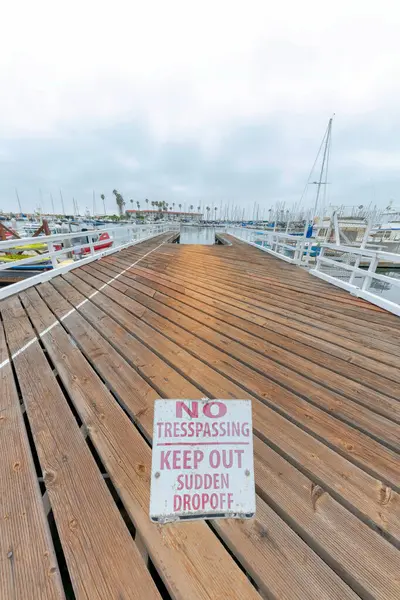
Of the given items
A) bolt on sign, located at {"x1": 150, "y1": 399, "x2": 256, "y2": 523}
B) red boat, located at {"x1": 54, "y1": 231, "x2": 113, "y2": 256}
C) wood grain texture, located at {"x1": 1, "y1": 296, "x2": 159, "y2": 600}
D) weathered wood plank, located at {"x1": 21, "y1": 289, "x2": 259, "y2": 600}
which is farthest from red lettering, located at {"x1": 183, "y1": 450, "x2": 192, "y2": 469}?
red boat, located at {"x1": 54, "y1": 231, "x2": 113, "y2": 256}

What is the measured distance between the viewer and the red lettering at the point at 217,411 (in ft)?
4.17

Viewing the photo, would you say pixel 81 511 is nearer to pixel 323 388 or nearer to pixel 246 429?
pixel 246 429

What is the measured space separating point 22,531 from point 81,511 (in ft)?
0.83

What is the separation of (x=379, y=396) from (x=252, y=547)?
159 cm

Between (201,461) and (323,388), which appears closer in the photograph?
(201,461)

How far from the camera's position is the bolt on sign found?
3.75 feet

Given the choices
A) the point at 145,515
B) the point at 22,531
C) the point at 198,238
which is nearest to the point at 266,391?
the point at 145,515

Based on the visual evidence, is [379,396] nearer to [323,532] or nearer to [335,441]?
[335,441]

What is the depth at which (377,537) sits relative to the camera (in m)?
1.10

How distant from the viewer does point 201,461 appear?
47.4 inches

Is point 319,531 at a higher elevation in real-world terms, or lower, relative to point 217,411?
lower

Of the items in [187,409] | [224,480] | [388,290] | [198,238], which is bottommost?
[388,290]

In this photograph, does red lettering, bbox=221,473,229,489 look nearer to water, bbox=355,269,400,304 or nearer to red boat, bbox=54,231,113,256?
red boat, bbox=54,231,113,256

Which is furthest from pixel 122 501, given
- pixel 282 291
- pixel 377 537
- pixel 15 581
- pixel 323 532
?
pixel 282 291
